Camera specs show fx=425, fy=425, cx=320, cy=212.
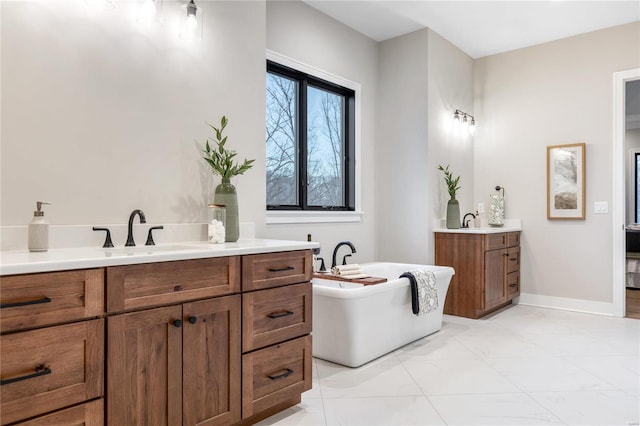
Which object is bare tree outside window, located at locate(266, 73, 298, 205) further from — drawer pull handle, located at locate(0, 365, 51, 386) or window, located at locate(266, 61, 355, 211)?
drawer pull handle, located at locate(0, 365, 51, 386)

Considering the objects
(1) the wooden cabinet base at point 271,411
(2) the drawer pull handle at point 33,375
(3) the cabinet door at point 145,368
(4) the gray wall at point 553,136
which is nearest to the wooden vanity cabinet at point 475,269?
(4) the gray wall at point 553,136

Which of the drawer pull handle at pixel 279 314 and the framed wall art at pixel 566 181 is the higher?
the framed wall art at pixel 566 181

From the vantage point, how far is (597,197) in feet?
14.2

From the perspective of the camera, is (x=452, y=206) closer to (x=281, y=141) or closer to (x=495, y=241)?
(x=495, y=241)

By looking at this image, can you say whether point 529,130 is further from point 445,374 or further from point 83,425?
point 83,425

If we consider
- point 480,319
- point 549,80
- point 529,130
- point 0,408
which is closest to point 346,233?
point 480,319

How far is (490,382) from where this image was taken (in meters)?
2.62

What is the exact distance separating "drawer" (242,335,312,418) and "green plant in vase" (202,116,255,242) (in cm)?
67

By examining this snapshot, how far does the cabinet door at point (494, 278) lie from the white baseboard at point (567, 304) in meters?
0.52

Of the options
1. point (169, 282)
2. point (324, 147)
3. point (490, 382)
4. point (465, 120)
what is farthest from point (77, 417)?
point (465, 120)

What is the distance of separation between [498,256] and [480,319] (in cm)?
66

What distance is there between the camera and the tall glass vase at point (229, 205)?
7.75 feet

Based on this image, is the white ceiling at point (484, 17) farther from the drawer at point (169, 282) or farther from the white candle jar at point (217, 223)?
the drawer at point (169, 282)

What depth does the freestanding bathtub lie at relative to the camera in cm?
282
